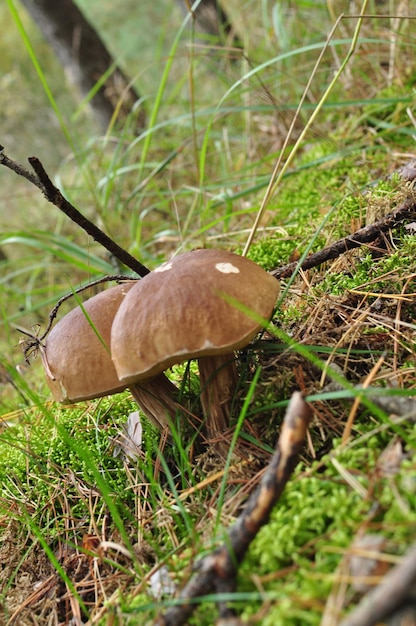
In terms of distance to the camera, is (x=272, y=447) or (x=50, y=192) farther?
(x=50, y=192)

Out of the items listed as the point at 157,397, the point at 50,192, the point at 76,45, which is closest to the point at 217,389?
the point at 157,397

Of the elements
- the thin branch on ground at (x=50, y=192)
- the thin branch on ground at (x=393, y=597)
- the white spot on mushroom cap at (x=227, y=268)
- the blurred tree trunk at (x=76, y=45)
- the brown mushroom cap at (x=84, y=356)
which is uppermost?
the blurred tree trunk at (x=76, y=45)

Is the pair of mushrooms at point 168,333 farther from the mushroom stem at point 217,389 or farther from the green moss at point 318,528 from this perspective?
the green moss at point 318,528

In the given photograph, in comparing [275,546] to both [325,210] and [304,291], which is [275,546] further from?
[325,210]

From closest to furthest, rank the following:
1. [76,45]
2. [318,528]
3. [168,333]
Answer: [318,528]
[168,333]
[76,45]

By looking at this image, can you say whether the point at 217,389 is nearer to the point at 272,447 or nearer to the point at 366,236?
the point at 272,447

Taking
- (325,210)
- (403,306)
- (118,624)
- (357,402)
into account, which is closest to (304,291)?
(403,306)

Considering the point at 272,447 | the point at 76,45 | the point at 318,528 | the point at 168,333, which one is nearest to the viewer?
the point at 318,528

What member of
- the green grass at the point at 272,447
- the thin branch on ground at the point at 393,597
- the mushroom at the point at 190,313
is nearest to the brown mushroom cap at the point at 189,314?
the mushroom at the point at 190,313
